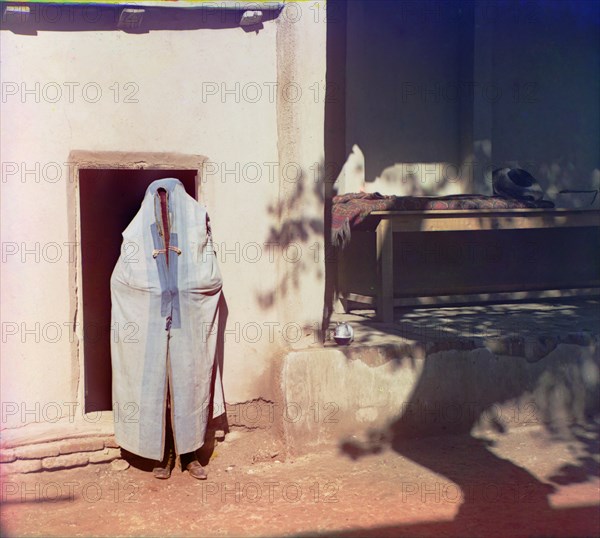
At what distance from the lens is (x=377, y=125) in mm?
9062

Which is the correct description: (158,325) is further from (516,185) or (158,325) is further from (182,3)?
(516,185)

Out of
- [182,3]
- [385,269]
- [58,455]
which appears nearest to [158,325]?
[58,455]

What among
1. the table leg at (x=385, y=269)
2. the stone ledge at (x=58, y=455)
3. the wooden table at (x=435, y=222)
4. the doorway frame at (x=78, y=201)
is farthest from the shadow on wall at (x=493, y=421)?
the doorway frame at (x=78, y=201)

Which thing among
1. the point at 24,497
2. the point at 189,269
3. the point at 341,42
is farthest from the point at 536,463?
the point at 341,42

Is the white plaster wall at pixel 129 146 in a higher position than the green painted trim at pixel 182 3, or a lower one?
lower

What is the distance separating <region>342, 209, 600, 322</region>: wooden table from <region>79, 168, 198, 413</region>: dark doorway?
2.20 meters

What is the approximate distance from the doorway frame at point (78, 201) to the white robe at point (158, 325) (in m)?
0.28

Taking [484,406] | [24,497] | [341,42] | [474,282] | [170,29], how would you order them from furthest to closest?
[474,282] → [341,42] → [484,406] → [170,29] → [24,497]

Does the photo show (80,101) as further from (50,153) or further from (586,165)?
(586,165)

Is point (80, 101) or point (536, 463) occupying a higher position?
point (80, 101)

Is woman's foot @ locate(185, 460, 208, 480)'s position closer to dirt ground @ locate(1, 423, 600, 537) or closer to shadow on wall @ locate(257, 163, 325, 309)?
dirt ground @ locate(1, 423, 600, 537)

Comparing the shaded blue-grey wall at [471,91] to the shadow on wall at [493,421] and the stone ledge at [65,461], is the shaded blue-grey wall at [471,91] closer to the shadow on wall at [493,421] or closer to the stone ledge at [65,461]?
the shadow on wall at [493,421]

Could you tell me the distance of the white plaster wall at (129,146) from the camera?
18.2ft

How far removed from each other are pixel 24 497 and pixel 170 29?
342 centimetres
